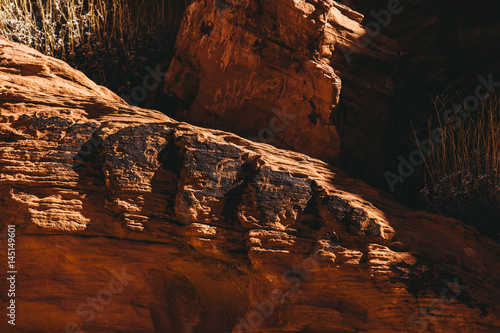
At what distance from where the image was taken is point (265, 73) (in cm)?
409

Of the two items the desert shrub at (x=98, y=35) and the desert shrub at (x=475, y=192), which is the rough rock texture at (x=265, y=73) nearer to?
the desert shrub at (x=475, y=192)

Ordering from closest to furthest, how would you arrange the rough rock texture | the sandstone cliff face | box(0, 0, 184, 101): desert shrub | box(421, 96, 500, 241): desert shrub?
the sandstone cliff face, box(421, 96, 500, 241): desert shrub, the rough rock texture, box(0, 0, 184, 101): desert shrub

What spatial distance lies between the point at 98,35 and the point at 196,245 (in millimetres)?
3698

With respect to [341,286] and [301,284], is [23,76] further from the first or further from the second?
[341,286]

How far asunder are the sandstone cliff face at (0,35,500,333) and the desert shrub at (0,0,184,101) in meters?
2.23

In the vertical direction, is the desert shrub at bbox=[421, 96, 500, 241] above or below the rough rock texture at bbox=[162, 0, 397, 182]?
below

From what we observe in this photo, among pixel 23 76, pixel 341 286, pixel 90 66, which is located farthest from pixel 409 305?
pixel 90 66

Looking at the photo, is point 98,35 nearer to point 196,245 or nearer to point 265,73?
point 265,73

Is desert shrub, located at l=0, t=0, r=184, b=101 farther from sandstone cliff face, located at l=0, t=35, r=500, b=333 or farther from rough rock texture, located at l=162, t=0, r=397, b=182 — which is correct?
sandstone cliff face, located at l=0, t=35, r=500, b=333

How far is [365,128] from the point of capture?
15.4 feet

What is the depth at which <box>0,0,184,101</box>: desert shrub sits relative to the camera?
514cm

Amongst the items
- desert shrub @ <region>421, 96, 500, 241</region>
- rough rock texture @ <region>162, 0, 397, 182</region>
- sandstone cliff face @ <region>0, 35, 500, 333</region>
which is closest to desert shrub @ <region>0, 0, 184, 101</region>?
rough rock texture @ <region>162, 0, 397, 182</region>

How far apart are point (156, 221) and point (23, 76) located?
1616 mm

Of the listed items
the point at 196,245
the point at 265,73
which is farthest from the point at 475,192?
the point at 196,245
